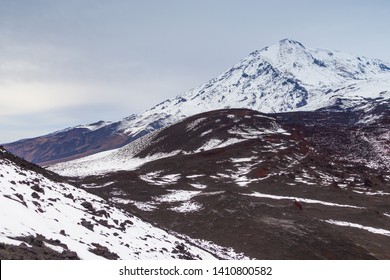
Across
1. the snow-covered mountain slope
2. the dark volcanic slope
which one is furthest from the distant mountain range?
the dark volcanic slope

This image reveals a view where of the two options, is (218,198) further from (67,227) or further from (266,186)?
(67,227)

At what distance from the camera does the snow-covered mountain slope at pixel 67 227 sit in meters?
15.2

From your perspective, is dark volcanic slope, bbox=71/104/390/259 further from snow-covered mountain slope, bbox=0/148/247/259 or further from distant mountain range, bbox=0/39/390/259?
snow-covered mountain slope, bbox=0/148/247/259

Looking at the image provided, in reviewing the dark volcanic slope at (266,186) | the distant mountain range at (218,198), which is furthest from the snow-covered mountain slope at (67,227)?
the dark volcanic slope at (266,186)

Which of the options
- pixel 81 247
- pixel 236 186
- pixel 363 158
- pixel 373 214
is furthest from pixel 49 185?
pixel 363 158

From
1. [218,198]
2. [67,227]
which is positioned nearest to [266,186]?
[218,198]

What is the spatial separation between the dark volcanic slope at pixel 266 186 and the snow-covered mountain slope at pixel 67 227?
1176 centimetres

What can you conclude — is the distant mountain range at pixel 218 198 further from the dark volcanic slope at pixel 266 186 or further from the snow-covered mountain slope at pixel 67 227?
the dark volcanic slope at pixel 266 186

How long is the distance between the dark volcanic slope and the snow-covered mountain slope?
11757mm

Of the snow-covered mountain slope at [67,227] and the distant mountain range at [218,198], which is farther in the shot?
the distant mountain range at [218,198]

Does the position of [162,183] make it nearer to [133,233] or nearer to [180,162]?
[180,162]

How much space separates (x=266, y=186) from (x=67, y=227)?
51.4m

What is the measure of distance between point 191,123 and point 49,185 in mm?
108842

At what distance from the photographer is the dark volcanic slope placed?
124 feet
